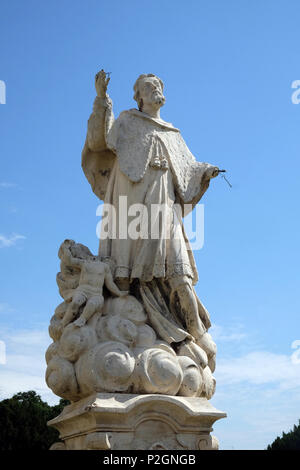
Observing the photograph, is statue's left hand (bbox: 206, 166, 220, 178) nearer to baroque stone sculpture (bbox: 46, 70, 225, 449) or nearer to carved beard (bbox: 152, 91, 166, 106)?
baroque stone sculpture (bbox: 46, 70, 225, 449)

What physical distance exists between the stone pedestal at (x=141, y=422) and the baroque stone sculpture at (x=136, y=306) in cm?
1

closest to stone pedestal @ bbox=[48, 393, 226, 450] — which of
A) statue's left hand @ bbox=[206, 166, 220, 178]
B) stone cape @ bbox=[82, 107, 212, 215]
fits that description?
stone cape @ bbox=[82, 107, 212, 215]

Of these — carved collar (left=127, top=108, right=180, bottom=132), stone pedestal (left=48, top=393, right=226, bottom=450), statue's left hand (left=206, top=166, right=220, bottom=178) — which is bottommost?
stone pedestal (left=48, top=393, right=226, bottom=450)


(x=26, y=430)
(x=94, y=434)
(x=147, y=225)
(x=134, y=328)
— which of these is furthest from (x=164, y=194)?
(x=26, y=430)

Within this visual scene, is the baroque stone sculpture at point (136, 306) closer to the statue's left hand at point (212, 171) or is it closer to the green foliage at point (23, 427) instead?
the statue's left hand at point (212, 171)

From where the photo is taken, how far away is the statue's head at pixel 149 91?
28.1ft

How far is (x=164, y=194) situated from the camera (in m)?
8.10

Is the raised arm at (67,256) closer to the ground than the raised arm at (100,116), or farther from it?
closer to the ground

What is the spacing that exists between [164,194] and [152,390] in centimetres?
250

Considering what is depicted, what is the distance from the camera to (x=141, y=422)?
6746mm

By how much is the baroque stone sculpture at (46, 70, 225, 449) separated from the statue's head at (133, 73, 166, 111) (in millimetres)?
13

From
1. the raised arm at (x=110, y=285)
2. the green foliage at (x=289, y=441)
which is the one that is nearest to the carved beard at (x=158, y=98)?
the raised arm at (x=110, y=285)

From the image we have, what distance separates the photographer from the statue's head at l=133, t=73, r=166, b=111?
28.1ft

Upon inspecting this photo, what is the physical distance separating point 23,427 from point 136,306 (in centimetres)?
1829
